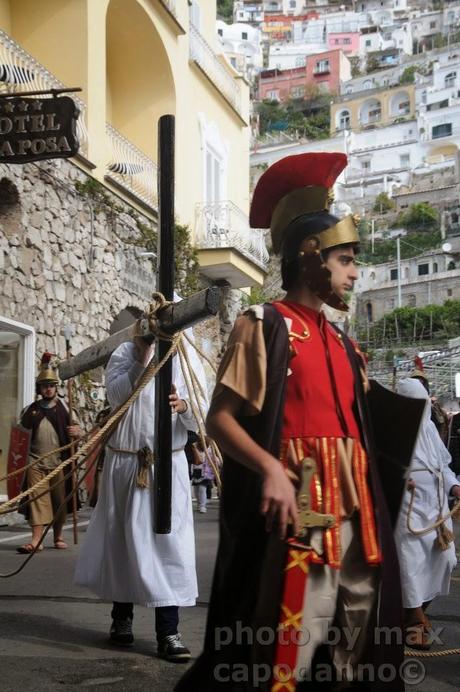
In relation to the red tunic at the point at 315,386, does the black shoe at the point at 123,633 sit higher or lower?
lower

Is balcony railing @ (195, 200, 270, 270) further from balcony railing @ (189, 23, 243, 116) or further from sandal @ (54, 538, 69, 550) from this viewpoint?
sandal @ (54, 538, 69, 550)

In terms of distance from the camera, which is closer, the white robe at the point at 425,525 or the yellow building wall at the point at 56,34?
the white robe at the point at 425,525

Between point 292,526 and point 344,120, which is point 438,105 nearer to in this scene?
point 344,120

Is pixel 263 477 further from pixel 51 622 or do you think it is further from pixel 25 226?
pixel 25 226

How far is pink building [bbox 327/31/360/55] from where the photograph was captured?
516 feet

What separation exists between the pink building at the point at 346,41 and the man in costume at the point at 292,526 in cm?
15965

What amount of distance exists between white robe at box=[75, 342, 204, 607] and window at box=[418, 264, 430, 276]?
3555 inches

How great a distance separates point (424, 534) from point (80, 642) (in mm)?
2243

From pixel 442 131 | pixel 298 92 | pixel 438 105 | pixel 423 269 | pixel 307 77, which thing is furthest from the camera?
pixel 307 77

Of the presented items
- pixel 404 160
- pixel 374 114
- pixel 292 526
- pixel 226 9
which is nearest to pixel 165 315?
pixel 292 526

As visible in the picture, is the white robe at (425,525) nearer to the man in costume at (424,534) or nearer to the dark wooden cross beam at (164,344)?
the man in costume at (424,534)

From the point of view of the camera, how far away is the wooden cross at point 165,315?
16.2ft

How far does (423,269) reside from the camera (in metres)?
95.2

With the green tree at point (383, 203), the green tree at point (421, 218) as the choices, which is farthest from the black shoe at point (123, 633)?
the green tree at point (383, 203)
